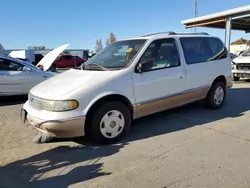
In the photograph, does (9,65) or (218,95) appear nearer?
(218,95)

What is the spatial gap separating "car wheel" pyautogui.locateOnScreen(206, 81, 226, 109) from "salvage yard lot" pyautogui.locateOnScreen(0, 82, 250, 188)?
2.24 ft

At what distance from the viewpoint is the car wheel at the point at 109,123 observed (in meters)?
4.19

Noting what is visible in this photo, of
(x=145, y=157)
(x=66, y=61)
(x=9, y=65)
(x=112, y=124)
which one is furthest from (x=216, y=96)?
(x=66, y=61)

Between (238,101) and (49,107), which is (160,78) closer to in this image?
(49,107)

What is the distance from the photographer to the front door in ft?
15.5

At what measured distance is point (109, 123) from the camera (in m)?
4.34

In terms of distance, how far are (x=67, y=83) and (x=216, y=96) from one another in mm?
3638

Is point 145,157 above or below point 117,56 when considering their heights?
below

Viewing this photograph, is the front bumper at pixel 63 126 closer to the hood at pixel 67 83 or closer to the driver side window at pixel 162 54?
the hood at pixel 67 83

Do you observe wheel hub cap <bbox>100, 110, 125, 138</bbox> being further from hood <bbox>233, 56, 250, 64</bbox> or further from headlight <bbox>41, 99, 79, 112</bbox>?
hood <bbox>233, 56, 250, 64</bbox>

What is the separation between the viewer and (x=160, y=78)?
16.3 ft

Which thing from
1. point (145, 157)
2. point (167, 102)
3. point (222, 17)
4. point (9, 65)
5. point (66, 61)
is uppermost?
point (222, 17)

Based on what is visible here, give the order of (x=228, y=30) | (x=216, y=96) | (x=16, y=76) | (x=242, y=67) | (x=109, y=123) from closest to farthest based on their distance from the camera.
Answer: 1. (x=109, y=123)
2. (x=216, y=96)
3. (x=16, y=76)
4. (x=242, y=67)
5. (x=228, y=30)

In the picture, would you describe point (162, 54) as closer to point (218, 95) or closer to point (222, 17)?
point (218, 95)
